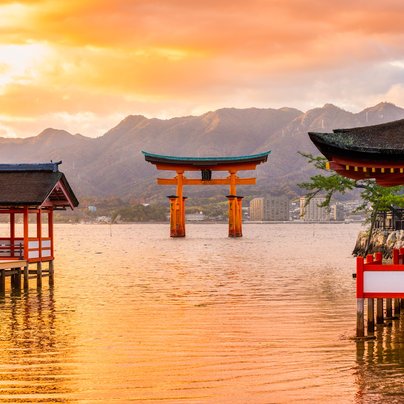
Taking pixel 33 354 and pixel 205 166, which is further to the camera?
pixel 205 166

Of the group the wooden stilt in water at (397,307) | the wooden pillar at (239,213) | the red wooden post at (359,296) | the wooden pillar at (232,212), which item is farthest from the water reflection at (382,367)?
the wooden pillar at (239,213)

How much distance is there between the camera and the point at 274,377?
1316cm

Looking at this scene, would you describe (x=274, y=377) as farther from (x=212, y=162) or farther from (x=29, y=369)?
(x=212, y=162)

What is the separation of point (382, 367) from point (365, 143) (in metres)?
4.41

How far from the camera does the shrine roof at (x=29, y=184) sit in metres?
28.9

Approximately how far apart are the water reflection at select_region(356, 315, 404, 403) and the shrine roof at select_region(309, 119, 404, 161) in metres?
3.59

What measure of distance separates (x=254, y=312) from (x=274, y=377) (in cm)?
904

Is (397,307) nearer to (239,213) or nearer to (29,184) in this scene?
(29,184)

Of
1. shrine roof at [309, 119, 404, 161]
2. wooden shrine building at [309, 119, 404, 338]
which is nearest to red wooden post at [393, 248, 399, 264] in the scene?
wooden shrine building at [309, 119, 404, 338]

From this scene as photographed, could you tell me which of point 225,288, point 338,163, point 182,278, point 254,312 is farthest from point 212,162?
point 338,163

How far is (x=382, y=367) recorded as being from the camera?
14070 millimetres

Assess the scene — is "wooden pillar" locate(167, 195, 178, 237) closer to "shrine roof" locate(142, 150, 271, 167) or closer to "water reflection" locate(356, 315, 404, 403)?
"shrine roof" locate(142, 150, 271, 167)

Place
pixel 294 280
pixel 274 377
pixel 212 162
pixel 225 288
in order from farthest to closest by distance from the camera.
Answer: pixel 212 162 < pixel 294 280 < pixel 225 288 < pixel 274 377

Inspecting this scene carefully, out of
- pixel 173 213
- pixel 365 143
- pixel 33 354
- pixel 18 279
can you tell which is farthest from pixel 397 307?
pixel 173 213
